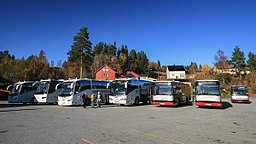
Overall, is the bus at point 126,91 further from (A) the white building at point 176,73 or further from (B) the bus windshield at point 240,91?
(A) the white building at point 176,73

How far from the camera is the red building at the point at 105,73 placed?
72938mm

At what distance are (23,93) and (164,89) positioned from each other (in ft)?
60.4

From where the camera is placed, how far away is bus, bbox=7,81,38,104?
25797mm

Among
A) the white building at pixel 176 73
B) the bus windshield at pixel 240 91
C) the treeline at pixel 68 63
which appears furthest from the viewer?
the white building at pixel 176 73

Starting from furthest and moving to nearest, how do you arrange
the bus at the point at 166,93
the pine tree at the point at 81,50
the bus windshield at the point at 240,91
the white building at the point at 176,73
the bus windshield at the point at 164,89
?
the white building at the point at 176,73 → the pine tree at the point at 81,50 → the bus windshield at the point at 240,91 → the bus windshield at the point at 164,89 → the bus at the point at 166,93

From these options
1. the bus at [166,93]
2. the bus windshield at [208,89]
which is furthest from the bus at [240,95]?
the bus at [166,93]

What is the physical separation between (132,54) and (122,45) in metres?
7.28

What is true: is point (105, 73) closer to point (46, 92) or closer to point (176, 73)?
point (176, 73)

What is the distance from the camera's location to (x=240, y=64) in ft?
237

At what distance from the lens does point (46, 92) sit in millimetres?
25016

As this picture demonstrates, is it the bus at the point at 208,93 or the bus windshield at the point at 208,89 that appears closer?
the bus at the point at 208,93

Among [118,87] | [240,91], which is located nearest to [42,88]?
[118,87]

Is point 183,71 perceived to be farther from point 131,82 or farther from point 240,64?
point 131,82

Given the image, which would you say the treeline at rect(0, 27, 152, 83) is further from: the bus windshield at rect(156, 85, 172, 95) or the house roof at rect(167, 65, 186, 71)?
the bus windshield at rect(156, 85, 172, 95)
